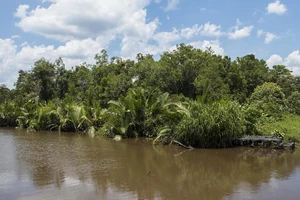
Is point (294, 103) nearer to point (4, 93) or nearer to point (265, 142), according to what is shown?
point (265, 142)

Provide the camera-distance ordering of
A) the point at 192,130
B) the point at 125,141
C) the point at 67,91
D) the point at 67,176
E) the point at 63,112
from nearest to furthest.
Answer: the point at 67,176 → the point at 192,130 → the point at 125,141 → the point at 63,112 → the point at 67,91

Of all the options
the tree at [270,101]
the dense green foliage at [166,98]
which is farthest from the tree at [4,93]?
the tree at [270,101]

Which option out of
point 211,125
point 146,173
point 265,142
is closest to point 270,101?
point 265,142

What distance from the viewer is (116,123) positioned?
20.5m

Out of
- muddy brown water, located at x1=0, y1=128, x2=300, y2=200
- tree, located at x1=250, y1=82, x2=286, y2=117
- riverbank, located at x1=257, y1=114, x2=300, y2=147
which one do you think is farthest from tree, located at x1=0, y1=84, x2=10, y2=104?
riverbank, located at x1=257, y1=114, x2=300, y2=147

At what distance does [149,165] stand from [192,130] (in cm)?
393

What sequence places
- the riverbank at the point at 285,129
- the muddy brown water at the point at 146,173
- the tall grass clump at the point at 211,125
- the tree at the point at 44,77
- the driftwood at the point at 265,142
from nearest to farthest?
the muddy brown water at the point at 146,173, the driftwood at the point at 265,142, the tall grass clump at the point at 211,125, the riverbank at the point at 285,129, the tree at the point at 44,77

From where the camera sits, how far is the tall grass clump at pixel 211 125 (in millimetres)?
15039

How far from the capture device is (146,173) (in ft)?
35.2

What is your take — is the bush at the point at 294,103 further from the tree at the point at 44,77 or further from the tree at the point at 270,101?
the tree at the point at 44,77

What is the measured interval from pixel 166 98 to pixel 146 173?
9143 millimetres

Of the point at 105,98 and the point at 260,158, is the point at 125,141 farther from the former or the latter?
the point at 105,98

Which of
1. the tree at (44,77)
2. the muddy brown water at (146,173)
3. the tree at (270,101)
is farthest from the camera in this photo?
the tree at (44,77)

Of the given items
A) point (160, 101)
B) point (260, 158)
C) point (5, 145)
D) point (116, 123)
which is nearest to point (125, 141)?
point (116, 123)
